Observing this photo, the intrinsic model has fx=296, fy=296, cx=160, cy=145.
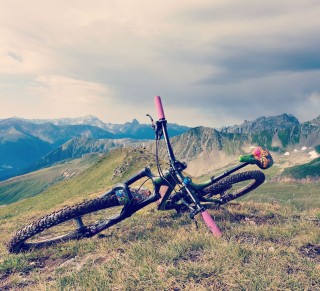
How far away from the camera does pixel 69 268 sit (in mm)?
7238

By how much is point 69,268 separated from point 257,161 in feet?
19.9

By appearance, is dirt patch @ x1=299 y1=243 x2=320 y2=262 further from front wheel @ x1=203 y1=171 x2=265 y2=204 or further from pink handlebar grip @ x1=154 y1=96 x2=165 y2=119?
pink handlebar grip @ x1=154 y1=96 x2=165 y2=119

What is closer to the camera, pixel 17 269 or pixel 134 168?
pixel 17 269

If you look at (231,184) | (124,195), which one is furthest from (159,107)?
(231,184)

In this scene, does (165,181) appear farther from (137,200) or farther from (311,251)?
(311,251)

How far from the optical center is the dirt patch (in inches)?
268

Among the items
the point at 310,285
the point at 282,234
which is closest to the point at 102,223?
the point at 282,234

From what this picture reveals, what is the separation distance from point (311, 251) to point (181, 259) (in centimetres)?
315

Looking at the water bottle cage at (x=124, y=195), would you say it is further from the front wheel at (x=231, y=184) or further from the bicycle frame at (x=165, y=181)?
the front wheel at (x=231, y=184)

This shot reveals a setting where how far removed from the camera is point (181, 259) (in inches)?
265

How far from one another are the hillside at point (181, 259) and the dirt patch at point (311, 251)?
0.02 metres

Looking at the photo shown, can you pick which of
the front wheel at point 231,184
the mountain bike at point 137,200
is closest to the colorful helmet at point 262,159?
the mountain bike at point 137,200

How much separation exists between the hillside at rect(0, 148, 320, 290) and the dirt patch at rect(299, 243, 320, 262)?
0.07 ft

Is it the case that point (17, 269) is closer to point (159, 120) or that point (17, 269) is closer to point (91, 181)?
point (159, 120)
